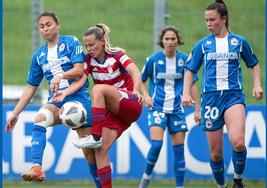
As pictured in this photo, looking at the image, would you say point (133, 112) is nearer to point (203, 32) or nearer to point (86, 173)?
point (86, 173)

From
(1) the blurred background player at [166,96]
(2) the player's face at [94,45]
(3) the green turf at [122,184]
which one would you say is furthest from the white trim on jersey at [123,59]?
(3) the green turf at [122,184]

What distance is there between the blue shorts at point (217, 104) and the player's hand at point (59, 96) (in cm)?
158

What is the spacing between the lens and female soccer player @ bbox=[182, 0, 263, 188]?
11.2m

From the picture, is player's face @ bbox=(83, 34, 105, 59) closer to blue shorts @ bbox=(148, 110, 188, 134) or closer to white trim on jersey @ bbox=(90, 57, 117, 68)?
white trim on jersey @ bbox=(90, 57, 117, 68)

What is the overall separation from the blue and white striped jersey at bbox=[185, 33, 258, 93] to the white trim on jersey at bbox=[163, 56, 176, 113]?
2331 millimetres

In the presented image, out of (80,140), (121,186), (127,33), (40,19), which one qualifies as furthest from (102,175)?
(127,33)

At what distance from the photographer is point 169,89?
13.8 metres

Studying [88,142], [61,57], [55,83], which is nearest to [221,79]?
[88,142]

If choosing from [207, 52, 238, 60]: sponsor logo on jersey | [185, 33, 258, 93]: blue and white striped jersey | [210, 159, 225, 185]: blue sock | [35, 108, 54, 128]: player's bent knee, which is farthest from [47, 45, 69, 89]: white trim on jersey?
[210, 159, 225, 185]: blue sock

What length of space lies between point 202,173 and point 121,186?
4.10 feet

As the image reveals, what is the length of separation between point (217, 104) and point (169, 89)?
253 centimetres

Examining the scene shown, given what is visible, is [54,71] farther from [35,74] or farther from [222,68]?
[222,68]

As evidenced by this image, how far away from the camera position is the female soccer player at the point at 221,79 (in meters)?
11.2

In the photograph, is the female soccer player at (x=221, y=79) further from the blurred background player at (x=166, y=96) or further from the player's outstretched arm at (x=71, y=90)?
the blurred background player at (x=166, y=96)
